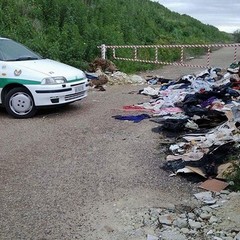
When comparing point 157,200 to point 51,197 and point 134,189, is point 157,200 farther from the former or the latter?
point 51,197

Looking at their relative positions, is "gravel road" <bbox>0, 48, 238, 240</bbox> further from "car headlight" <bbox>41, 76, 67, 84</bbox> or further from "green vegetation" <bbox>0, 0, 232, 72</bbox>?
"green vegetation" <bbox>0, 0, 232, 72</bbox>

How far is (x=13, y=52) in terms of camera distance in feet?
33.7

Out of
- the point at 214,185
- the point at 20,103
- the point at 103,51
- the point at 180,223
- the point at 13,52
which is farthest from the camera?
the point at 103,51

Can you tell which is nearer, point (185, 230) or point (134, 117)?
point (185, 230)

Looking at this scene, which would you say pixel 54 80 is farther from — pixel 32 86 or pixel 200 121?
pixel 200 121

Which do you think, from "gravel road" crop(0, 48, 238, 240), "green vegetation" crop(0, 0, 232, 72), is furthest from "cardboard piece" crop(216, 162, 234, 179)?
"green vegetation" crop(0, 0, 232, 72)

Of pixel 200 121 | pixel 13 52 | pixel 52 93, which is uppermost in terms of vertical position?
pixel 13 52

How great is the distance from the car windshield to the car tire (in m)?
0.87

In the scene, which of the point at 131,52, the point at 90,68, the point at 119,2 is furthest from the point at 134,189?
the point at 119,2

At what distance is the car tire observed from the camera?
31.2 ft

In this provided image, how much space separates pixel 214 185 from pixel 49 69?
17.4 feet

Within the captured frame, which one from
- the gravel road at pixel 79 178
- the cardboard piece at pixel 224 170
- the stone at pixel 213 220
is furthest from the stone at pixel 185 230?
the cardboard piece at pixel 224 170

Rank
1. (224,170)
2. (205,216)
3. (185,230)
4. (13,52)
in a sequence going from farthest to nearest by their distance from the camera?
(13,52) → (224,170) → (205,216) → (185,230)

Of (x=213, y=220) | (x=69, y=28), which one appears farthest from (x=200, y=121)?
(x=69, y=28)
